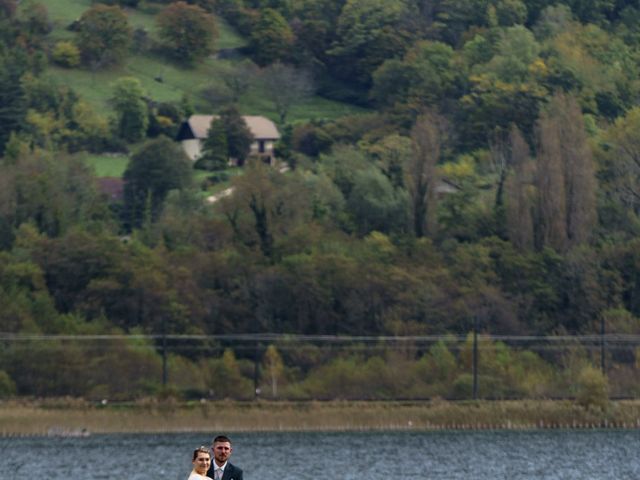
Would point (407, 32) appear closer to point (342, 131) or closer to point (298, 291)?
point (342, 131)

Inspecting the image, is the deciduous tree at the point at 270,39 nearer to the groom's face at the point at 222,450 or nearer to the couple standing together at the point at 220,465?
the couple standing together at the point at 220,465

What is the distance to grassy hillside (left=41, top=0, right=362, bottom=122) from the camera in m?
129

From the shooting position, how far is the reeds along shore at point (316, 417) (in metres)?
61.1

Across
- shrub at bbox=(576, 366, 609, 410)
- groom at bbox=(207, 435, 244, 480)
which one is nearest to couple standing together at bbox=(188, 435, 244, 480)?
groom at bbox=(207, 435, 244, 480)

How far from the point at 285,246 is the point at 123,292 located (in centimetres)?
929

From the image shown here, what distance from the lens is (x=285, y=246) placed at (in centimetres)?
7838

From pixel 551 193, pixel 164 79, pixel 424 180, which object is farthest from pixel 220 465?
pixel 164 79

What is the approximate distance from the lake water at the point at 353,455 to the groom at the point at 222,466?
2754cm

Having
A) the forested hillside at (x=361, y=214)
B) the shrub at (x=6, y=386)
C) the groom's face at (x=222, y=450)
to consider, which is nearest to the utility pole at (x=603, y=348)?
the forested hillside at (x=361, y=214)

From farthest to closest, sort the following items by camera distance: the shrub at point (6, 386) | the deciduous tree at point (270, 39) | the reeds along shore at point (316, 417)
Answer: the deciduous tree at point (270, 39), the shrub at point (6, 386), the reeds along shore at point (316, 417)

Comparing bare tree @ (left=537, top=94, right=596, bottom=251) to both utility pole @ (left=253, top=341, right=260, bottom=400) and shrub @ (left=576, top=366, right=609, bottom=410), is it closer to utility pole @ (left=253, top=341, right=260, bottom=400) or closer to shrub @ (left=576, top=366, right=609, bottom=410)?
shrub @ (left=576, top=366, right=609, bottom=410)

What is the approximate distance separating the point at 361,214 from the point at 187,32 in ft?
179

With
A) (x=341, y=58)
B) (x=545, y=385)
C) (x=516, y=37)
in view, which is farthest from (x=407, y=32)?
(x=545, y=385)

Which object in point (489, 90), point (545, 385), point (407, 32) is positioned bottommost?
point (545, 385)
